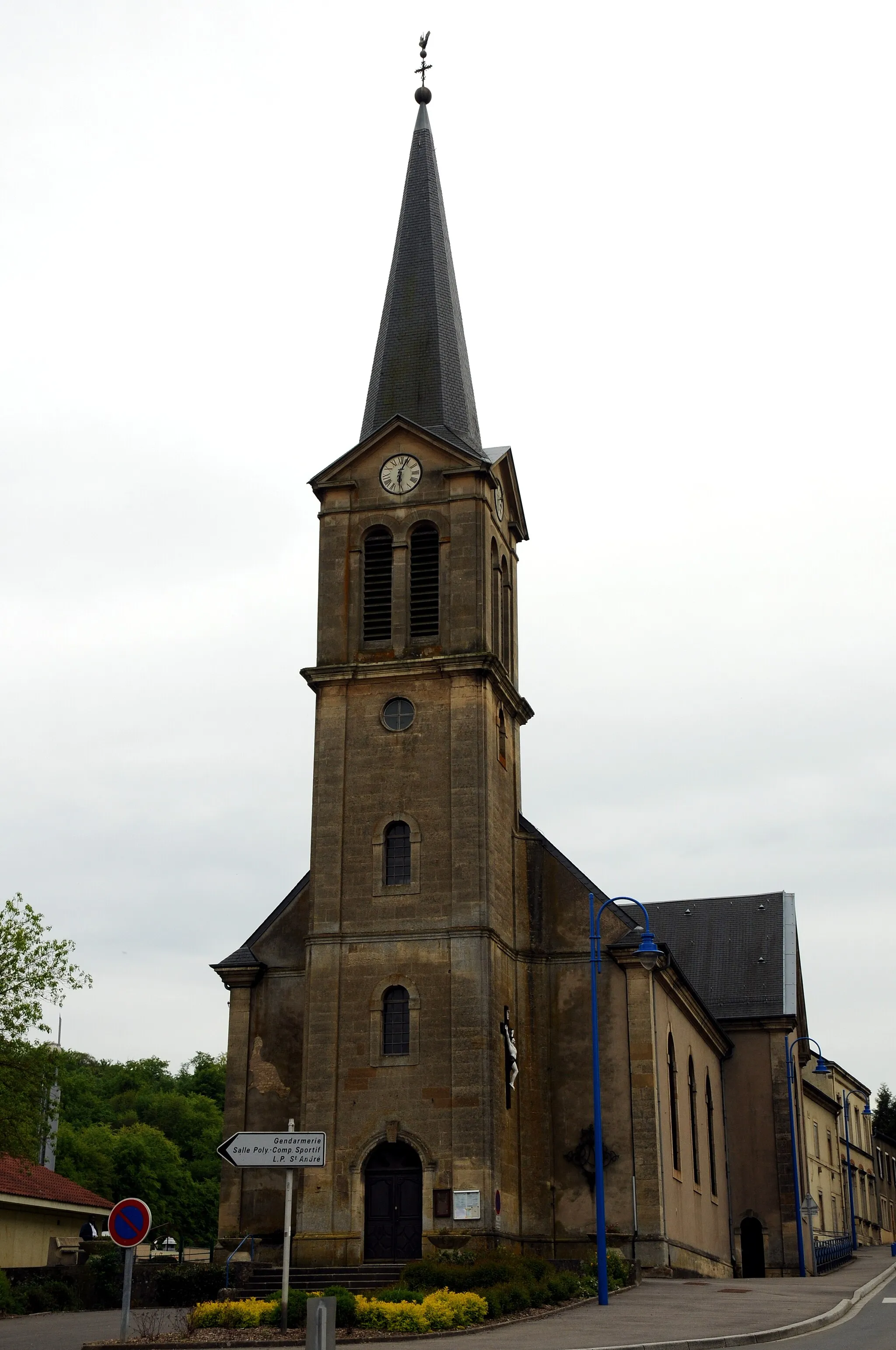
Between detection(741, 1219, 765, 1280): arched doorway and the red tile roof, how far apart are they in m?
22.1

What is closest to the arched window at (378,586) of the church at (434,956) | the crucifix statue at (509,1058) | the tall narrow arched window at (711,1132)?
the church at (434,956)

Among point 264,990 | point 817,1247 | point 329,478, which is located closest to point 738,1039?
point 817,1247

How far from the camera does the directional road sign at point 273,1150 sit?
2092cm

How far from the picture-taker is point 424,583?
3906cm

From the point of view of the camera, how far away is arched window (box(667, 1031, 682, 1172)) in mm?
40438

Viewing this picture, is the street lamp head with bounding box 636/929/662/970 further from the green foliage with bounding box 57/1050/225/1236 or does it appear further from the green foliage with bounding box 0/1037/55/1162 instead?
the green foliage with bounding box 57/1050/225/1236

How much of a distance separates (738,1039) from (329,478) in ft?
90.0

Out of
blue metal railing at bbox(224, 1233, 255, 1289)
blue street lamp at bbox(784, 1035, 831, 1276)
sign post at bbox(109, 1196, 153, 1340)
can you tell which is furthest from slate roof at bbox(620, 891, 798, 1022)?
sign post at bbox(109, 1196, 153, 1340)

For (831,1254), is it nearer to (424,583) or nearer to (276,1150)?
(424,583)

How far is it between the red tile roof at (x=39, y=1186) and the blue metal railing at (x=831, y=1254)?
24.5m

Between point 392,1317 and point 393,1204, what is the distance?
11198 mm

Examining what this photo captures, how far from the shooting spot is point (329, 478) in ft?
134

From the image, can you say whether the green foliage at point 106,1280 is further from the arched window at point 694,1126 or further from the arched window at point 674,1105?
the arched window at point 694,1126

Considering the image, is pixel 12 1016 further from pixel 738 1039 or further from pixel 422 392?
pixel 738 1039
